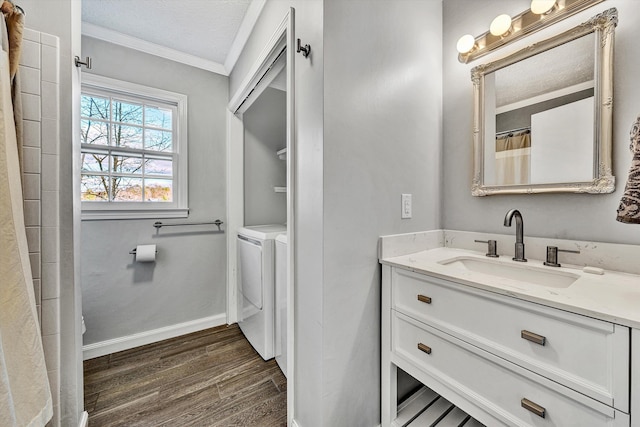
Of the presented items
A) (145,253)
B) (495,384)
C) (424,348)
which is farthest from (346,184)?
(145,253)

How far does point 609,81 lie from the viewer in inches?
39.3

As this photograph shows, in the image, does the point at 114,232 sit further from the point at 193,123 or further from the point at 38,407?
the point at 38,407

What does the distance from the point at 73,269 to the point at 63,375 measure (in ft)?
1.52

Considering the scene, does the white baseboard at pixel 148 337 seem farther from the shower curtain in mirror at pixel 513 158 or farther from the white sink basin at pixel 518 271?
the shower curtain in mirror at pixel 513 158

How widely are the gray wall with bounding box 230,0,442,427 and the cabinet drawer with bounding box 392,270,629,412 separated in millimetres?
316

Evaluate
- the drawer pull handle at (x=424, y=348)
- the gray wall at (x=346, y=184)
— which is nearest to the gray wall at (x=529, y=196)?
the gray wall at (x=346, y=184)

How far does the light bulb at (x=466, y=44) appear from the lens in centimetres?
136

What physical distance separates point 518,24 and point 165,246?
2800mm

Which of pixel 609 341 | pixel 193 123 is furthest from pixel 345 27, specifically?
pixel 193 123

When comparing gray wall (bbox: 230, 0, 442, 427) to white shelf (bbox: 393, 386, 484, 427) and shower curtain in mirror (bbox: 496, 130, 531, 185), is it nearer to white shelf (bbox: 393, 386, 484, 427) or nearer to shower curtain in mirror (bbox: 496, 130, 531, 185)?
white shelf (bbox: 393, 386, 484, 427)

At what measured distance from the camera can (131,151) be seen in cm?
206

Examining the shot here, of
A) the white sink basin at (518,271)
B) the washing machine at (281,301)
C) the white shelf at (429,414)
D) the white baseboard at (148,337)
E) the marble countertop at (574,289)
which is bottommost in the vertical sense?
the white baseboard at (148,337)

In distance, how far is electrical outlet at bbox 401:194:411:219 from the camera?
1.28m

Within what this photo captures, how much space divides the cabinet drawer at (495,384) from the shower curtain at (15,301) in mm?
1301
